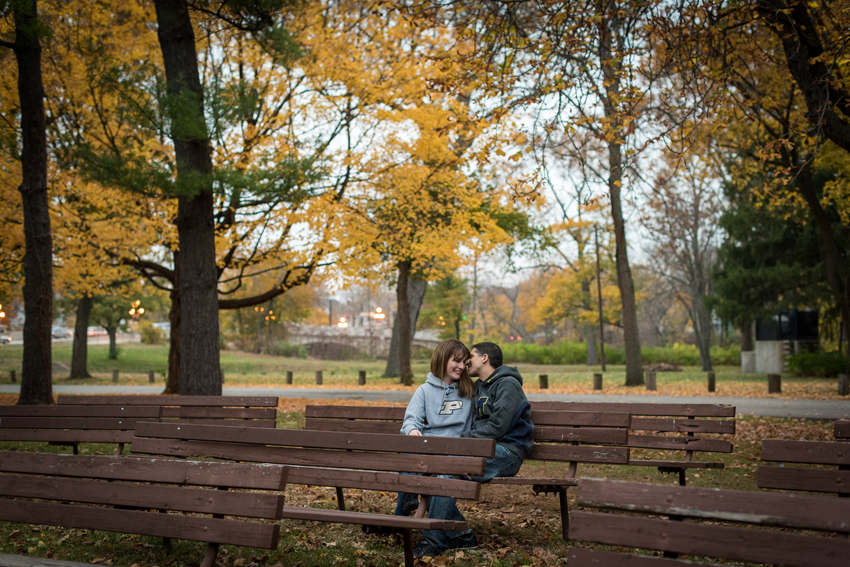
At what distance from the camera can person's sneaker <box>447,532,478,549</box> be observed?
15.8 feet

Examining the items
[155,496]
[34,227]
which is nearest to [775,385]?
[34,227]

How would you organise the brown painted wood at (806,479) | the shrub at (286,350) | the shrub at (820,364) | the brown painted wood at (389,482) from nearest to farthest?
A: the brown painted wood at (806,479), the brown painted wood at (389,482), the shrub at (820,364), the shrub at (286,350)

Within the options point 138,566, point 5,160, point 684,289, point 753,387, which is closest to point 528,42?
point 138,566

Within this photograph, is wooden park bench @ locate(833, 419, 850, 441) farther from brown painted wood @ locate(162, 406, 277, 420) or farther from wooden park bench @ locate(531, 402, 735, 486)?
brown painted wood @ locate(162, 406, 277, 420)

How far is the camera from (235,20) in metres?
9.38

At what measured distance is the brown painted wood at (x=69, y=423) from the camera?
21.4 feet

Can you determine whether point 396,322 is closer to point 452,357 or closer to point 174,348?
point 174,348

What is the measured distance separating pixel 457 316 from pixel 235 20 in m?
32.1

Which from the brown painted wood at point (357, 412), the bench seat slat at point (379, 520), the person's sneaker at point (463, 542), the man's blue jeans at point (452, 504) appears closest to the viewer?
the bench seat slat at point (379, 520)

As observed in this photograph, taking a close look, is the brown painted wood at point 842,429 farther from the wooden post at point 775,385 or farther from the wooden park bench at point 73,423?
the wooden post at point 775,385

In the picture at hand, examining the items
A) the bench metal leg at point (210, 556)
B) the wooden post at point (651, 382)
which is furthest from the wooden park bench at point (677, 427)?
the wooden post at point (651, 382)

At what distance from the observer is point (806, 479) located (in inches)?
131

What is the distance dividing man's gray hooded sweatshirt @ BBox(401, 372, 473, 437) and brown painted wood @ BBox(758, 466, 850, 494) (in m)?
2.32

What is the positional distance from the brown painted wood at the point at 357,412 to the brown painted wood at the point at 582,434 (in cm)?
130
